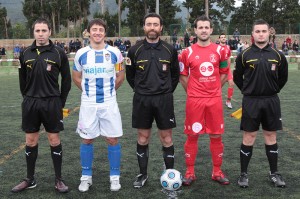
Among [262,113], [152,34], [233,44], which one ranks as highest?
[233,44]

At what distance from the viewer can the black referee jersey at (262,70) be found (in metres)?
4.59

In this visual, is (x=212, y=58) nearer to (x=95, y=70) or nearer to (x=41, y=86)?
(x=95, y=70)

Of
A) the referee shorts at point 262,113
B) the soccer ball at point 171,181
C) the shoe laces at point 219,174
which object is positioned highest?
the referee shorts at point 262,113

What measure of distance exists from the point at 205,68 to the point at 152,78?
0.66 meters

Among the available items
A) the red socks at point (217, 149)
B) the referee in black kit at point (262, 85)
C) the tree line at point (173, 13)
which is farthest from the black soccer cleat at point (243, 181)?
the tree line at point (173, 13)

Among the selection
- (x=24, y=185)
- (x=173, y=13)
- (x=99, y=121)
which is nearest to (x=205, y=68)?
(x=99, y=121)

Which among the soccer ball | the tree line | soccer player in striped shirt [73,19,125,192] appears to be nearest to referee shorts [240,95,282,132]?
the soccer ball

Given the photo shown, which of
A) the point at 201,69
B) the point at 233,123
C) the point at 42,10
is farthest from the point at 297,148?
the point at 42,10

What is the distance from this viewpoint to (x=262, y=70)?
180 inches

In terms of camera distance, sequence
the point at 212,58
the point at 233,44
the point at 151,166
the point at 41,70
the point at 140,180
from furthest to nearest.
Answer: the point at 233,44, the point at 151,166, the point at 140,180, the point at 212,58, the point at 41,70

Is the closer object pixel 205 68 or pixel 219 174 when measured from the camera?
pixel 205 68

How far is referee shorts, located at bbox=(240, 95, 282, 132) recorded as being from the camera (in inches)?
182

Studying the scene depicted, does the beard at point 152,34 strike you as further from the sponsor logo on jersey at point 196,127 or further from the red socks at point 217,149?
the red socks at point 217,149

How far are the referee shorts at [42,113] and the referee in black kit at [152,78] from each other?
3.00ft
